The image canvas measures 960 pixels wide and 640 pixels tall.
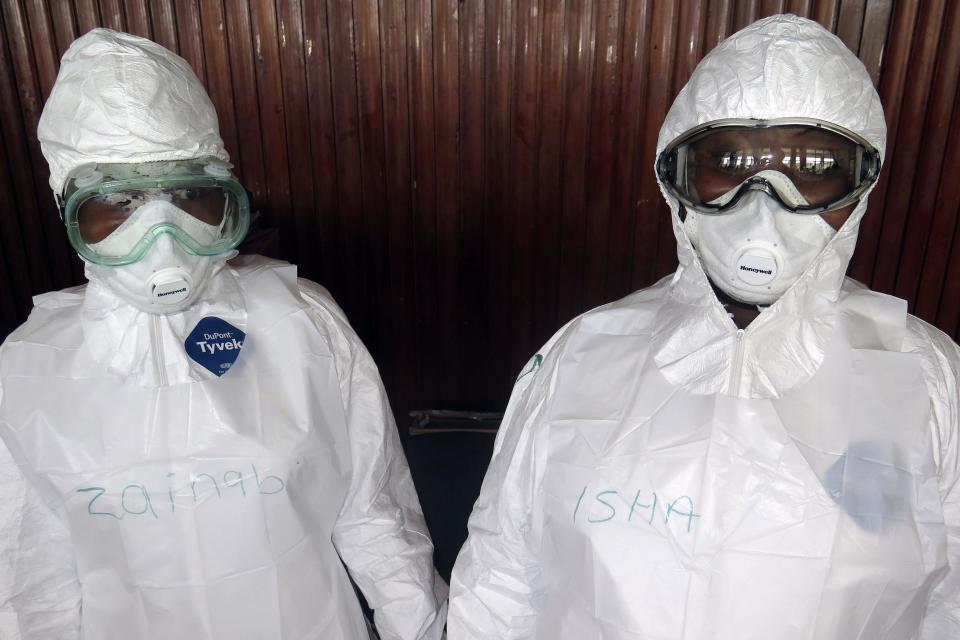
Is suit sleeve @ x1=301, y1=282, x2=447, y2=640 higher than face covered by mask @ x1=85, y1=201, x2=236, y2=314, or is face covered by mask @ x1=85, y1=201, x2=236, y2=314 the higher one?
face covered by mask @ x1=85, y1=201, x2=236, y2=314

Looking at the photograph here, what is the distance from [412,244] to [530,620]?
1668mm

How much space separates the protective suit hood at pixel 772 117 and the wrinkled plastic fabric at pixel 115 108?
847 mm

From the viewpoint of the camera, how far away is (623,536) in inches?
39.6

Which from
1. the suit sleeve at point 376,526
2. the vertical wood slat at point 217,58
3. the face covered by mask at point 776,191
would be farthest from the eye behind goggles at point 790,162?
the vertical wood slat at point 217,58

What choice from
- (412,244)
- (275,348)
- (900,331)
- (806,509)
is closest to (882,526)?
(806,509)

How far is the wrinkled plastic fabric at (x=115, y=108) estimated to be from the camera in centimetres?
108

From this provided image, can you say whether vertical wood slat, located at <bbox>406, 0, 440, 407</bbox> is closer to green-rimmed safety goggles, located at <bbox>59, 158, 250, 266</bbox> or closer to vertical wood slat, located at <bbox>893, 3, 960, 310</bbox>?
green-rimmed safety goggles, located at <bbox>59, 158, 250, 266</bbox>

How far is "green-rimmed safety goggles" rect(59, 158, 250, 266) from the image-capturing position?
110 cm

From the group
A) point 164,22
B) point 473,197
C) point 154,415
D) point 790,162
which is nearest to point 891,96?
point 473,197

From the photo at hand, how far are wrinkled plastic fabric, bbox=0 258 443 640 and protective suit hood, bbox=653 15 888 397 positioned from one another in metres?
0.67

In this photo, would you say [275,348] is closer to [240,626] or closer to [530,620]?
[240,626]

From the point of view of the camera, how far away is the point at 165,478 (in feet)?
3.72

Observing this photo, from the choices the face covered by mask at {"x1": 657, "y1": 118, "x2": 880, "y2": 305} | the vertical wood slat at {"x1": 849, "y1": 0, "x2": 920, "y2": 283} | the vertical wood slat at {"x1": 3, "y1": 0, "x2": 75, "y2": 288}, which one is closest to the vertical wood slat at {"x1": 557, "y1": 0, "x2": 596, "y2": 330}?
the vertical wood slat at {"x1": 849, "y1": 0, "x2": 920, "y2": 283}

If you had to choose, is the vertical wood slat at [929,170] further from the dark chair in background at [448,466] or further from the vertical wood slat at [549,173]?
the dark chair in background at [448,466]
